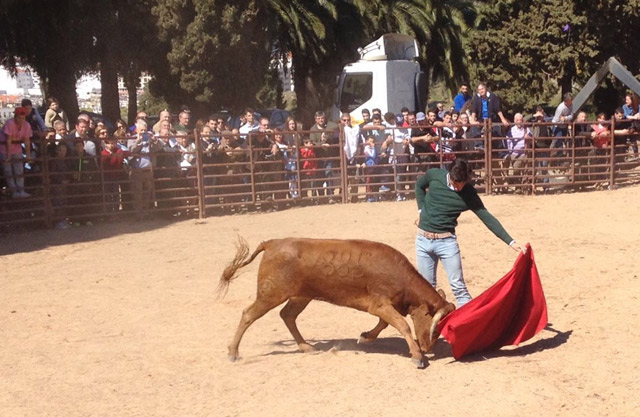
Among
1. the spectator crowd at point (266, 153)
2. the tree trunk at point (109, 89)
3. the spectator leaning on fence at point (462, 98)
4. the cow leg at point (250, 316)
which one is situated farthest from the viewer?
the tree trunk at point (109, 89)

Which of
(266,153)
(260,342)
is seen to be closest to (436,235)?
(260,342)

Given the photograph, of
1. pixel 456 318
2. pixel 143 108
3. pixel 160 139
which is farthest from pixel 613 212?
pixel 143 108

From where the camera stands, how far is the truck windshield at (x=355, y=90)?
2212 cm

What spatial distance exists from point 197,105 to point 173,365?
21195 mm

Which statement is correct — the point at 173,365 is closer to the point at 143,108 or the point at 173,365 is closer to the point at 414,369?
the point at 414,369

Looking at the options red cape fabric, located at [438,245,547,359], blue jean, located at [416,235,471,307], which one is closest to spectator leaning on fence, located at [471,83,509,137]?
blue jean, located at [416,235,471,307]

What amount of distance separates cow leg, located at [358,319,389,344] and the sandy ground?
0.10m

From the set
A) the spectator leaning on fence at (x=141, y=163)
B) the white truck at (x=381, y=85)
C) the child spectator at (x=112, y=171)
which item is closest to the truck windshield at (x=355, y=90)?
the white truck at (x=381, y=85)

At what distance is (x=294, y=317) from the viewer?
26.6 ft

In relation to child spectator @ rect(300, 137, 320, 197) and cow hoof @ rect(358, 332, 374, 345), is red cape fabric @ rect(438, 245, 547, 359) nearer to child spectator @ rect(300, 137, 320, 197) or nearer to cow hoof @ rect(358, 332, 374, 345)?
cow hoof @ rect(358, 332, 374, 345)

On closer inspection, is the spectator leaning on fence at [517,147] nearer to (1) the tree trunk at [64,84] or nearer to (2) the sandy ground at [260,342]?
(2) the sandy ground at [260,342]

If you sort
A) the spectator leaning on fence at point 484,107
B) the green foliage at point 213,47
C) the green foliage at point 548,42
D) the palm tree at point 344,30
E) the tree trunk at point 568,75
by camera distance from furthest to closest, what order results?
the palm tree at point 344,30 < the green foliage at point 213,47 < the tree trunk at point 568,75 < the green foliage at point 548,42 < the spectator leaning on fence at point 484,107

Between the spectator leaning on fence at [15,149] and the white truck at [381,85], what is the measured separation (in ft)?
29.6

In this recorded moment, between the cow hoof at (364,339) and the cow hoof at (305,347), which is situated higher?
the cow hoof at (364,339)
